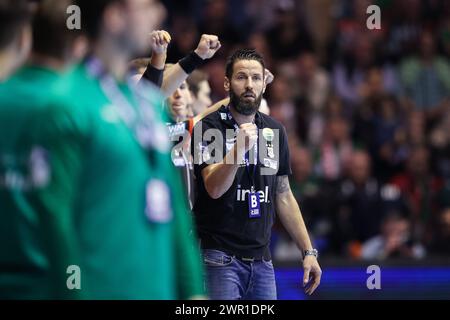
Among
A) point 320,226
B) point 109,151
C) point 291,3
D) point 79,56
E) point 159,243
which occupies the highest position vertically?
point 291,3

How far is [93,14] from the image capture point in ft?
11.2

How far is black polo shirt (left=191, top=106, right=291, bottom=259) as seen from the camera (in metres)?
6.61

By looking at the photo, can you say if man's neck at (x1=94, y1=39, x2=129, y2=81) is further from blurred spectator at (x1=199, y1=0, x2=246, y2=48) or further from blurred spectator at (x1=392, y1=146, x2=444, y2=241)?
blurred spectator at (x1=199, y1=0, x2=246, y2=48)

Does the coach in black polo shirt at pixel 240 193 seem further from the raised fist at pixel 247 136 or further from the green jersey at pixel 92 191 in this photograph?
the green jersey at pixel 92 191

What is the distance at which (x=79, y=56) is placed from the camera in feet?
11.5

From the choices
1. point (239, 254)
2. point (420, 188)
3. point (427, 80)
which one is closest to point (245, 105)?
point (239, 254)

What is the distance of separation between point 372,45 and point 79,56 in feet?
36.2

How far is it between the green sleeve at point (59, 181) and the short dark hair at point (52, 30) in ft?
0.85

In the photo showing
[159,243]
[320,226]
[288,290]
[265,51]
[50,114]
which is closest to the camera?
[50,114]

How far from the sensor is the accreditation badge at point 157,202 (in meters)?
3.43

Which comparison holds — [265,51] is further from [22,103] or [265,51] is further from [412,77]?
[22,103]

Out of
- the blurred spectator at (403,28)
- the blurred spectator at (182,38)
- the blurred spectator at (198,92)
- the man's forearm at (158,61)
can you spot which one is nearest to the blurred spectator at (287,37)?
the blurred spectator at (182,38)

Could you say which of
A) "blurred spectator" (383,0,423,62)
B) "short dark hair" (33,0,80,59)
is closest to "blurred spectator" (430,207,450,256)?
"blurred spectator" (383,0,423,62)

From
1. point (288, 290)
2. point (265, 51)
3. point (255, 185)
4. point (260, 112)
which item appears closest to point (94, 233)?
point (255, 185)
